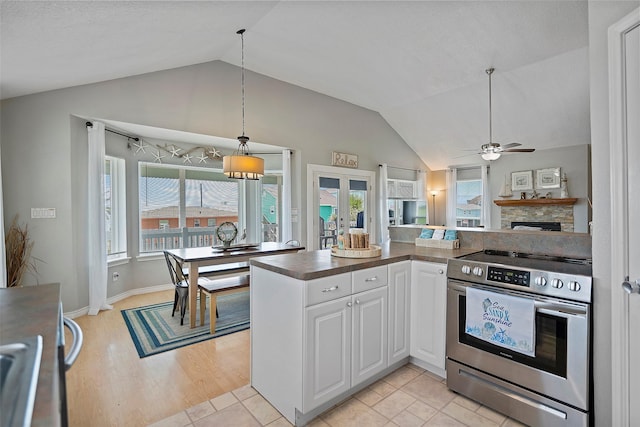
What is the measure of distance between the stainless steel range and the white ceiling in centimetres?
275

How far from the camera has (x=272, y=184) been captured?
5.90 meters

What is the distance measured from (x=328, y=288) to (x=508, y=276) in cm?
112

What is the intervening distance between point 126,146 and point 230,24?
246cm

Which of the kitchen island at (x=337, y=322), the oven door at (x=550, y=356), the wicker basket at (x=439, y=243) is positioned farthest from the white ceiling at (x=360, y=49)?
the oven door at (x=550, y=356)

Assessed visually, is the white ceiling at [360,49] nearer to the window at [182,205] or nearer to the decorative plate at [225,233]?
the window at [182,205]

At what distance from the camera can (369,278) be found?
2.11 m

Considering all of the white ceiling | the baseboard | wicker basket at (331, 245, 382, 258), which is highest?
the white ceiling

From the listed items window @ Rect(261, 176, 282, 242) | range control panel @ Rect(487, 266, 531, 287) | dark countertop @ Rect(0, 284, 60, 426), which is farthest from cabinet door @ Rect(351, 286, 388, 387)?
window @ Rect(261, 176, 282, 242)

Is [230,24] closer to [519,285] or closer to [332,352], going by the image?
[332,352]

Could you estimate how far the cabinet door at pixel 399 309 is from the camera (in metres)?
2.28

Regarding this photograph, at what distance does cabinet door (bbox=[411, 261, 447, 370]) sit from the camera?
2244 millimetres

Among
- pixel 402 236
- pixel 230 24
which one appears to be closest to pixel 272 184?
pixel 230 24

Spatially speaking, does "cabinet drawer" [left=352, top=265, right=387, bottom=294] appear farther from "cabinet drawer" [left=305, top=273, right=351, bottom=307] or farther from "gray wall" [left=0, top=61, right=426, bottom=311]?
"gray wall" [left=0, top=61, right=426, bottom=311]

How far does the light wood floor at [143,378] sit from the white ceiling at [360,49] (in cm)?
250
